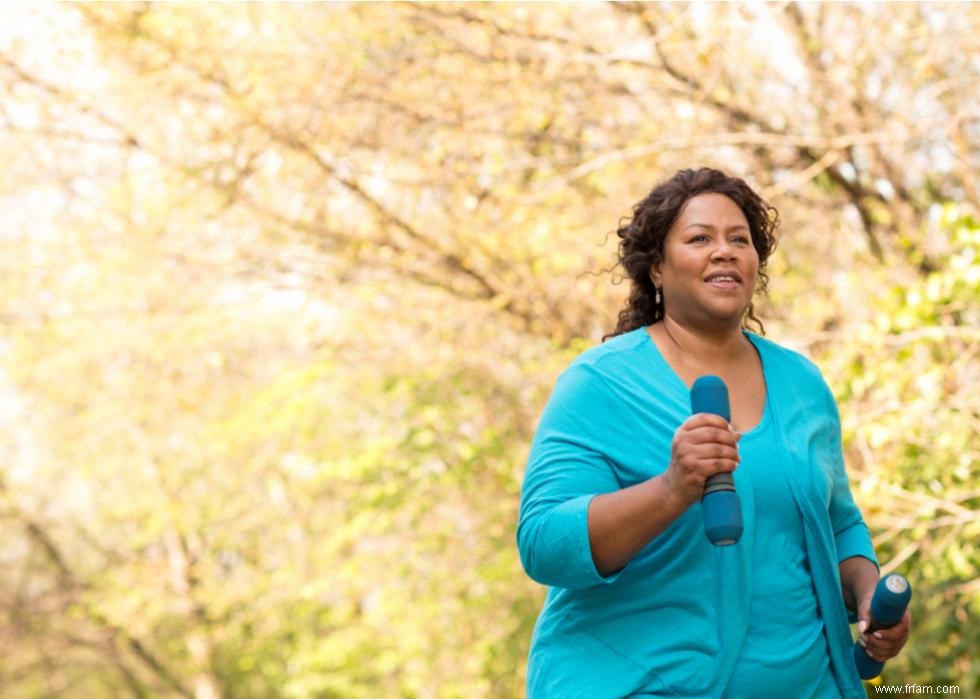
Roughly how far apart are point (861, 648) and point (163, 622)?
59.8 ft

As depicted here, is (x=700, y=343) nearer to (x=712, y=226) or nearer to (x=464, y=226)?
(x=712, y=226)

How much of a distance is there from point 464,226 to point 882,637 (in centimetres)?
629

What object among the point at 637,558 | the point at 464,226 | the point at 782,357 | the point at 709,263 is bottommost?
the point at 637,558

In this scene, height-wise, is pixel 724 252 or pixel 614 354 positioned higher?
pixel 724 252

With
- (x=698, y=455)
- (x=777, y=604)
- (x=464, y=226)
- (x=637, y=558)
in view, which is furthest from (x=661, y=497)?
(x=464, y=226)

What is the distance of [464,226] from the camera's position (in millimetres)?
8617

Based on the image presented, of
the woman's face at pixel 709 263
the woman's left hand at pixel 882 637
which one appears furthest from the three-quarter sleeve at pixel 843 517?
the woman's face at pixel 709 263

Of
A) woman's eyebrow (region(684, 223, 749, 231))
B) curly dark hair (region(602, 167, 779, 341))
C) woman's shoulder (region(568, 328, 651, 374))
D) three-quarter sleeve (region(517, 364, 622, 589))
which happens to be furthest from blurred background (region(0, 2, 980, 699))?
three-quarter sleeve (region(517, 364, 622, 589))

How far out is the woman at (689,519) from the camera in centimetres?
234

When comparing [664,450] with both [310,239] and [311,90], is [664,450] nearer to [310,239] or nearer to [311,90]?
[311,90]

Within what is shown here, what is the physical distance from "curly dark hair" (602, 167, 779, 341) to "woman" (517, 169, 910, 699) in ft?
0.11

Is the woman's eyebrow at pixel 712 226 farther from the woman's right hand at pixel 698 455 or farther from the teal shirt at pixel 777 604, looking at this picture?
the woman's right hand at pixel 698 455

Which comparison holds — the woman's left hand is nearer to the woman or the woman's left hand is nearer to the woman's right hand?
the woman

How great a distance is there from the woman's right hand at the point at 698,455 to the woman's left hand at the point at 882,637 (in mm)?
519
